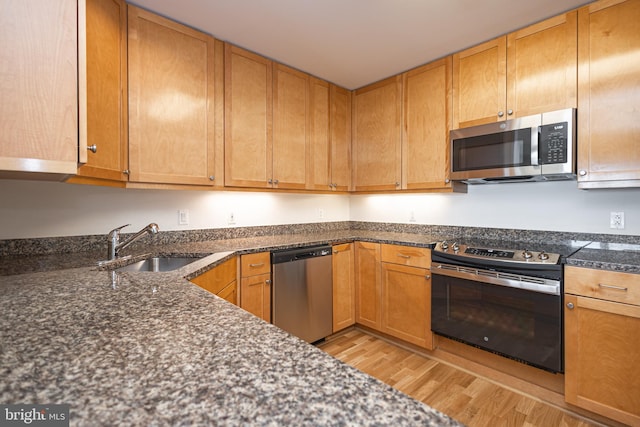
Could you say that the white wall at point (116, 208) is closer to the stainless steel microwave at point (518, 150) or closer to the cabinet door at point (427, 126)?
the cabinet door at point (427, 126)

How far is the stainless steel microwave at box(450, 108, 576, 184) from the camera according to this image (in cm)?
191

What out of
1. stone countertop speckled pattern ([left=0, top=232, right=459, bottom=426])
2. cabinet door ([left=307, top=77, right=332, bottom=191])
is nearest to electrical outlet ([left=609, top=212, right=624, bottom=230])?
cabinet door ([left=307, top=77, right=332, bottom=191])

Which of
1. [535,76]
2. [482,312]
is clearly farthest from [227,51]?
[482,312]

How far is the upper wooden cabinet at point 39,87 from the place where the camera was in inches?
34.1

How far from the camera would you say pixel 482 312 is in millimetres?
2057

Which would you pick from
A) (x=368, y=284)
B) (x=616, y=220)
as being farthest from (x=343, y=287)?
(x=616, y=220)

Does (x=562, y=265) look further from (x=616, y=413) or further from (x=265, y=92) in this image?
(x=265, y=92)

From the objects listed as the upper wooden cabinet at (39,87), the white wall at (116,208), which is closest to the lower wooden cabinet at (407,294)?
the white wall at (116,208)

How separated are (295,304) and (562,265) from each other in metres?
1.77

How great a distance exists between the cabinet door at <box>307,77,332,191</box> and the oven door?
4.32 ft

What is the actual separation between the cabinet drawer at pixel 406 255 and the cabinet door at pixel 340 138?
34.2 inches

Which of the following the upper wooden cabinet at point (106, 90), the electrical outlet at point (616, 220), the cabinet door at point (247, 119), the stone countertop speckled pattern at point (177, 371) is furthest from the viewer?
the cabinet door at point (247, 119)

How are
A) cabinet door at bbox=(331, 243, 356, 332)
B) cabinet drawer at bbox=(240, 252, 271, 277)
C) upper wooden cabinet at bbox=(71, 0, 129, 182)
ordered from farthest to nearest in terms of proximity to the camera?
cabinet door at bbox=(331, 243, 356, 332) < cabinet drawer at bbox=(240, 252, 271, 277) < upper wooden cabinet at bbox=(71, 0, 129, 182)

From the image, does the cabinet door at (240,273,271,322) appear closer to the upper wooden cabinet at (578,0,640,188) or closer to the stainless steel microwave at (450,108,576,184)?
the stainless steel microwave at (450,108,576,184)
